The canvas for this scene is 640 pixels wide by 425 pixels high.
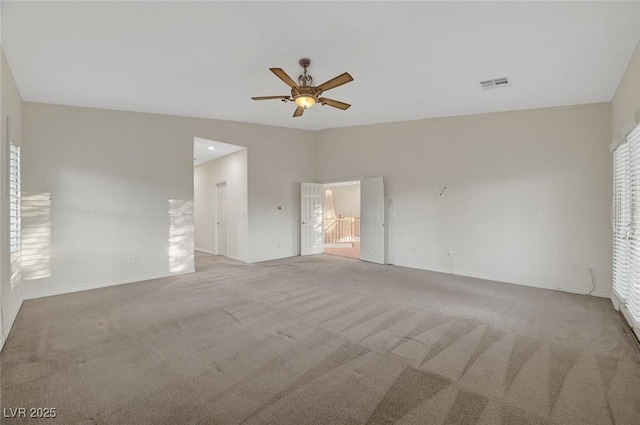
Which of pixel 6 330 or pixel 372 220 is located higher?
pixel 372 220

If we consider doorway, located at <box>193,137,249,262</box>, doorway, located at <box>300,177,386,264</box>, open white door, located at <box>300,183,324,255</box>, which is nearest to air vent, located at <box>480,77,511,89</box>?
doorway, located at <box>300,177,386,264</box>

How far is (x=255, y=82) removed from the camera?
421cm

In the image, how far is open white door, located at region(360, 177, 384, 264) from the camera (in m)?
6.73

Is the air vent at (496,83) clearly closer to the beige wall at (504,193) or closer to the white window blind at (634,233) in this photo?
the beige wall at (504,193)

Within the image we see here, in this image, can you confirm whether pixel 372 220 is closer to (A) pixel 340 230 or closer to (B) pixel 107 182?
(A) pixel 340 230

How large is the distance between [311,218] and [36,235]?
5392 mm

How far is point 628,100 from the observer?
338cm

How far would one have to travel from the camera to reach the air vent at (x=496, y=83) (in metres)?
3.91

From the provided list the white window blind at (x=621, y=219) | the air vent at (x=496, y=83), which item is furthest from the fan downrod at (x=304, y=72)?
the white window blind at (x=621, y=219)

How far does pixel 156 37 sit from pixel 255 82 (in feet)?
4.72

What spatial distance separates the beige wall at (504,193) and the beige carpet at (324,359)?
764mm

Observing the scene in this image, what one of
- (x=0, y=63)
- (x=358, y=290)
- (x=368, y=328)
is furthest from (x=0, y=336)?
(x=358, y=290)

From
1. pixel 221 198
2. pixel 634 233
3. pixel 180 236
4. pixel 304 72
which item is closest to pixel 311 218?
pixel 221 198

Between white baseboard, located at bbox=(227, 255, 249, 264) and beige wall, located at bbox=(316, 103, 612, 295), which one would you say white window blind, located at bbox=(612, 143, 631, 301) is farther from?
white baseboard, located at bbox=(227, 255, 249, 264)
